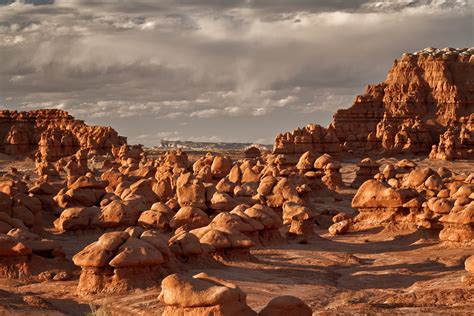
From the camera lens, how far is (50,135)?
8588cm

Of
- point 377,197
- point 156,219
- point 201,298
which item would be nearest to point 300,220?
point 377,197

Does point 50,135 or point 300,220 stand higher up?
point 50,135

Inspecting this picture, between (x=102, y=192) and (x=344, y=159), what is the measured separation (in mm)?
38462

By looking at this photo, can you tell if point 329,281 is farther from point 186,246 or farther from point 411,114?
point 411,114

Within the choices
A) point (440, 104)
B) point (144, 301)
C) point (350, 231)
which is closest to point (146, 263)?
point (144, 301)

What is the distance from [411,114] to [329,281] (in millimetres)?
73947

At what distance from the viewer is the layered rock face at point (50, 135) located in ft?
274

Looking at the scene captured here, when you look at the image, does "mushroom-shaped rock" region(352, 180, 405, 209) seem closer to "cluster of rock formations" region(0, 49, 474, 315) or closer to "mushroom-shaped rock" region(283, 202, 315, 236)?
"cluster of rock formations" region(0, 49, 474, 315)

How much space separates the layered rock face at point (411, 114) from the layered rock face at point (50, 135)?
25162 mm

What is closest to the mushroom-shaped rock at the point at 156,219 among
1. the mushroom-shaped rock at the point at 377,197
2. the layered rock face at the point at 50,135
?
the mushroom-shaped rock at the point at 377,197

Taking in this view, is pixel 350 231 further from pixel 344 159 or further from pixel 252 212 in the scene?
pixel 344 159

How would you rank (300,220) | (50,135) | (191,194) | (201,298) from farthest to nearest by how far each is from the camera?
(50,135)
(191,194)
(300,220)
(201,298)

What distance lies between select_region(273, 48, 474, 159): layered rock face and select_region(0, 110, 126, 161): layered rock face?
991 inches

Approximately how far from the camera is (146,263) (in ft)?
64.5
